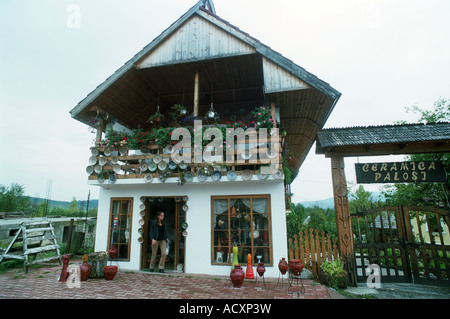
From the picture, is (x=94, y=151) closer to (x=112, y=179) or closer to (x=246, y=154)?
(x=112, y=179)

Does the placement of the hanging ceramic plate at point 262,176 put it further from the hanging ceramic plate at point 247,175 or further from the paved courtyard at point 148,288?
the paved courtyard at point 148,288

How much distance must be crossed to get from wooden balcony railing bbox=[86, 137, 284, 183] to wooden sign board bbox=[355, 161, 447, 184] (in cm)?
234

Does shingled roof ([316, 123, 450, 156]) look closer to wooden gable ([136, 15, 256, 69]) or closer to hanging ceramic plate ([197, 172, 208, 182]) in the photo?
hanging ceramic plate ([197, 172, 208, 182])

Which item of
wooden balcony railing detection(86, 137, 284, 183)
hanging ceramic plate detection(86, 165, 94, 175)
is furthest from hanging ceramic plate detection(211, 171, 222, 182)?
hanging ceramic plate detection(86, 165, 94, 175)

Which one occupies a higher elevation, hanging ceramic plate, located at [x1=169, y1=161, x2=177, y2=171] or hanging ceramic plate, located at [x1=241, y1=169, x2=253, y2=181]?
hanging ceramic plate, located at [x1=169, y1=161, x2=177, y2=171]

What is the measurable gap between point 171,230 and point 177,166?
3.90 metres

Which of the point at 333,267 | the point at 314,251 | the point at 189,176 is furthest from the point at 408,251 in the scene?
the point at 189,176

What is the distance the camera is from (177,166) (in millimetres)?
7250

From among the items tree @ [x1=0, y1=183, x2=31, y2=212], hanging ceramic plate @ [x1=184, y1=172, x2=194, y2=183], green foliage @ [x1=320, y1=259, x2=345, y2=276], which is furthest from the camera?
tree @ [x1=0, y1=183, x2=31, y2=212]

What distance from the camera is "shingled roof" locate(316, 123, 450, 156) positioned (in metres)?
6.16

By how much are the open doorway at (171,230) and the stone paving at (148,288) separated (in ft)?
2.78

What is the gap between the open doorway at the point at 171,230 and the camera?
294 inches

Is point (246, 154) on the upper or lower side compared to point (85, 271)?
upper
